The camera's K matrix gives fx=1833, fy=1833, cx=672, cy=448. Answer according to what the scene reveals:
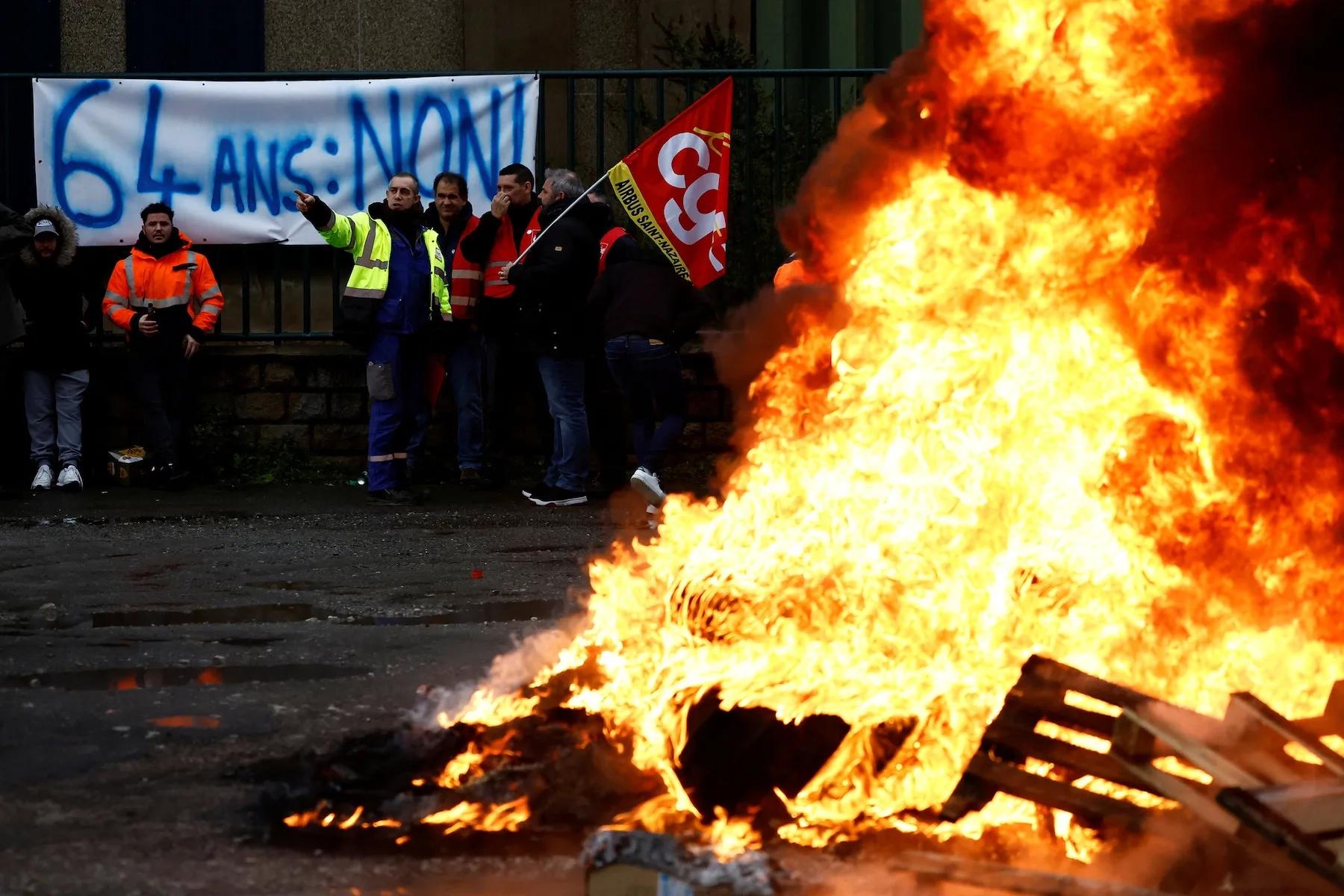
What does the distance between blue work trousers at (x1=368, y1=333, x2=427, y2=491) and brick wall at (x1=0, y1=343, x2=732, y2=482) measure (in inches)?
41.0

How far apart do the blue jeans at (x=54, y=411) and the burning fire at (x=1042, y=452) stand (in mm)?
8120

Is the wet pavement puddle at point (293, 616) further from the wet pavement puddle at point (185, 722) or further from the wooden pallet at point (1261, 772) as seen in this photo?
the wooden pallet at point (1261, 772)

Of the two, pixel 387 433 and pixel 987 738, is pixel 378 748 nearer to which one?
pixel 987 738

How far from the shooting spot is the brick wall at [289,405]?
13.2 meters

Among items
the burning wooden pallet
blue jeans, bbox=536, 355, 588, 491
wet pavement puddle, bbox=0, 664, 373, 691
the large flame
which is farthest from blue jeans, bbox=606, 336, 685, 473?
the burning wooden pallet

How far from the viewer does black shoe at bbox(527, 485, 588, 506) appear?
12.1 m

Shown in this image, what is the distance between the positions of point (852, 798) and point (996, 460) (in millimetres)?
Result: 1129

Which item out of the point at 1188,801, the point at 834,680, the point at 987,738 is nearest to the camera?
the point at 1188,801

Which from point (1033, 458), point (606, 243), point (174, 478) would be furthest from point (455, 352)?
point (1033, 458)

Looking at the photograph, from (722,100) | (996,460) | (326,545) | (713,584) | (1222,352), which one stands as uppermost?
(722,100)

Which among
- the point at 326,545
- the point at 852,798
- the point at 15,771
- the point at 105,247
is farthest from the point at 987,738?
the point at 105,247

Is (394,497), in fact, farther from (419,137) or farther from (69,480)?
(419,137)

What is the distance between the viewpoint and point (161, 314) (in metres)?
12.7

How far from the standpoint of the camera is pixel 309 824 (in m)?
4.76
